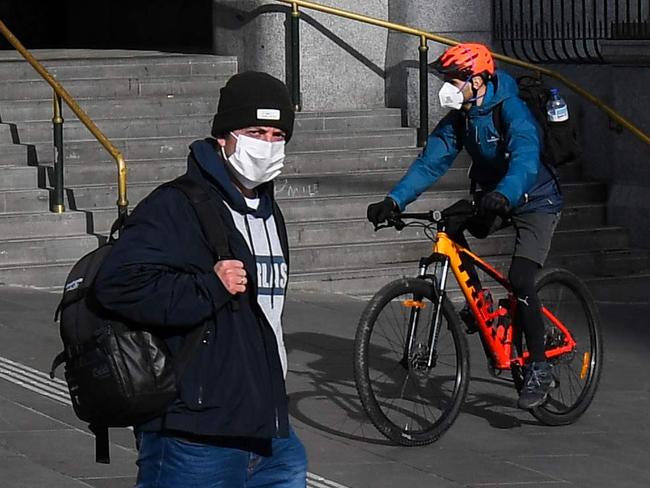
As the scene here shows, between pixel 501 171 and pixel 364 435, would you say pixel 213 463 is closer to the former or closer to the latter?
pixel 364 435

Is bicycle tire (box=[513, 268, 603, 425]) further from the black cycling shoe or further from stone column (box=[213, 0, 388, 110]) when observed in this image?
stone column (box=[213, 0, 388, 110])

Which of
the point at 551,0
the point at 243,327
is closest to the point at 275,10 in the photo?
the point at 551,0

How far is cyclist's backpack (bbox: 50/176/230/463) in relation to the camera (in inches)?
159

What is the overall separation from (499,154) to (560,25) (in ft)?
25.2

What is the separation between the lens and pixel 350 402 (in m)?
8.20

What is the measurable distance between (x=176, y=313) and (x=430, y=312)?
345 cm

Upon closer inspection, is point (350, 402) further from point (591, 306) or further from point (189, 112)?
point (189, 112)

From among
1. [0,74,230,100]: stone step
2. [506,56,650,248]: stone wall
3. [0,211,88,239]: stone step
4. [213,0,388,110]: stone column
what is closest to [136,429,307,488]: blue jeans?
[0,211,88,239]: stone step

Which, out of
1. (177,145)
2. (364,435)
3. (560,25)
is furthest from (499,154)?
(560,25)

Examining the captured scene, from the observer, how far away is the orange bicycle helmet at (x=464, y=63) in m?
7.45

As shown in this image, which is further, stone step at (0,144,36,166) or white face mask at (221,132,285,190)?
stone step at (0,144,36,166)

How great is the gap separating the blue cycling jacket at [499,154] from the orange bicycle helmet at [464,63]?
0.34 feet

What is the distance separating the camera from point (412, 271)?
1235 centimetres

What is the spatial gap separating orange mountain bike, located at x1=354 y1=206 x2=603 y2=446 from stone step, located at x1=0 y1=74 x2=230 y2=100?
22.5ft
